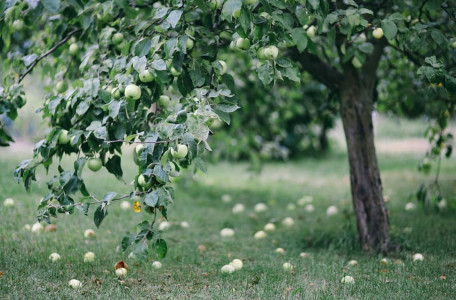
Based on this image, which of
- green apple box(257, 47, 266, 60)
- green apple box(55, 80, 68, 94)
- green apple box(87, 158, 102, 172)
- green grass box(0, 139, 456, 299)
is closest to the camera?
green apple box(257, 47, 266, 60)

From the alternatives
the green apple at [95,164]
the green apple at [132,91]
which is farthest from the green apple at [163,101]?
the green apple at [95,164]

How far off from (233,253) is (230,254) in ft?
0.16

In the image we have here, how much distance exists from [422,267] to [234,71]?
9.67 ft

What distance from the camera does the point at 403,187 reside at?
5.93 meters

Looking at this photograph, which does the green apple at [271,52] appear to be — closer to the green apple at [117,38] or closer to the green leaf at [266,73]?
the green leaf at [266,73]

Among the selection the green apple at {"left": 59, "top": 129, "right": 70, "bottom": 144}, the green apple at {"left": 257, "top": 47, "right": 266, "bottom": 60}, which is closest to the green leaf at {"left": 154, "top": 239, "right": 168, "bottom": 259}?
the green apple at {"left": 59, "top": 129, "right": 70, "bottom": 144}

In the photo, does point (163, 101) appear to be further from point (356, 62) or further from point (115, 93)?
point (356, 62)

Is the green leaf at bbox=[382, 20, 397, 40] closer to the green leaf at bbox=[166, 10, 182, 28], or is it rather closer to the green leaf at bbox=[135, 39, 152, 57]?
the green leaf at bbox=[166, 10, 182, 28]

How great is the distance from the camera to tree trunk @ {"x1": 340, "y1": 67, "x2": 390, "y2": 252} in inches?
129

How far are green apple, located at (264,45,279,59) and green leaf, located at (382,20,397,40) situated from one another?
2.07ft

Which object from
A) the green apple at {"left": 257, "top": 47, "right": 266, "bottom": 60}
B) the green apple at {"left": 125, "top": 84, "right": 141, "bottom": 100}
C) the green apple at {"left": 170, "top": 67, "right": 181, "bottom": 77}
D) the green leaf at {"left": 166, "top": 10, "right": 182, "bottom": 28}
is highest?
the green leaf at {"left": 166, "top": 10, "right": 182, "bottom": 28}

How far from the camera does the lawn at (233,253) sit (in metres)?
2.44

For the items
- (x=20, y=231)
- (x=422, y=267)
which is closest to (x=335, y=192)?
(x=422, y=267)

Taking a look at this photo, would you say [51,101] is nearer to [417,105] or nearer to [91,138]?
[91,138]
